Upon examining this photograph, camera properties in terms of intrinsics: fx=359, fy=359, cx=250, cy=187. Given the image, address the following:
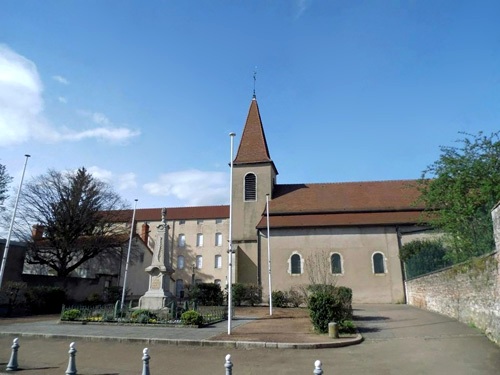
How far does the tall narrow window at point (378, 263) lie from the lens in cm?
2898

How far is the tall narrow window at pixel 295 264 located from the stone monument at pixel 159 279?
13257mm

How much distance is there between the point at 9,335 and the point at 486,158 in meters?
22.0

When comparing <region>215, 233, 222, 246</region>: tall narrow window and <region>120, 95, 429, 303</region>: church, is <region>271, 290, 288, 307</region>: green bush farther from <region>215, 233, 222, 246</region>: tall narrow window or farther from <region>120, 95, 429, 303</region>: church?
<region>215, 233, 222, 246</region>: tall narrow window

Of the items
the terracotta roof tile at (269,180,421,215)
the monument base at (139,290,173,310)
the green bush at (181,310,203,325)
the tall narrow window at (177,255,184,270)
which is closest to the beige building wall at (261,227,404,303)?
the terracotta roof tile at (269,180,421,215)

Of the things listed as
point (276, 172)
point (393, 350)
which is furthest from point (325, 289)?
point (276, 172)

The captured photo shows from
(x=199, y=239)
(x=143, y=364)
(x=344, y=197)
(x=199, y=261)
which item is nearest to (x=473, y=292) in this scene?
(x=143, y=364)

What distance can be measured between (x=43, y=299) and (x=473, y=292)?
25.0 m

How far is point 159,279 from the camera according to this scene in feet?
63.0

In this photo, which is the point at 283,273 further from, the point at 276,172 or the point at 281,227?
the point at 276,172

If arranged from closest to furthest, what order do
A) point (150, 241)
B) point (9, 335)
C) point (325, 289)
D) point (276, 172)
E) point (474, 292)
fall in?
point (474, 292), point (9, 335), point (325, 289), point (276, 172), point (150, 241)

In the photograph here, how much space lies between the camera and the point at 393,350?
1014 centimetres

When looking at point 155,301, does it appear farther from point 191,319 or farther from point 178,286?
point 178,286

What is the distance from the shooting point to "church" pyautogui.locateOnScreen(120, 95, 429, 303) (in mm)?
29000

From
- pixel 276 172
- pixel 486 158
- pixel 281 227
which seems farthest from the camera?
pixel 276 172
